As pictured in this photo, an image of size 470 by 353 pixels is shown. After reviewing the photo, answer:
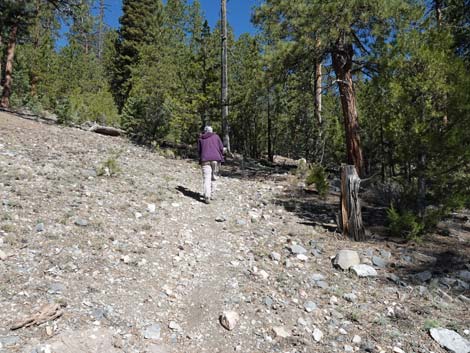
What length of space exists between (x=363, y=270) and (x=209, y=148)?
15.6ft

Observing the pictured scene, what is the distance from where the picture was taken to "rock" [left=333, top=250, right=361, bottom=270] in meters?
5.38

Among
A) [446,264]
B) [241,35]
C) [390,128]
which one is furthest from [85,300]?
[241,35]

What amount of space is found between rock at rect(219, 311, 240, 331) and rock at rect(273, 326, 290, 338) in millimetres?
469

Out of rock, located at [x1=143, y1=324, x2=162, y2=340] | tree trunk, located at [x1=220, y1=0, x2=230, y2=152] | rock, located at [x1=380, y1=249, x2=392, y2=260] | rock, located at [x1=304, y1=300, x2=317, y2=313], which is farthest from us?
tree trunk, located at [x1=220, y1=0, x2=230, y2=152]

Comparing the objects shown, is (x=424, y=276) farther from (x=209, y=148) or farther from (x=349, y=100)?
(x=349, y=100)

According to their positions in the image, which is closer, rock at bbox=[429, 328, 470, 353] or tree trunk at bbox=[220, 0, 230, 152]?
rock at bbox=[429, 328, 470, 353]

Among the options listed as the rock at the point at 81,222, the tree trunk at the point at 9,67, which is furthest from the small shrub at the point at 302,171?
the tree trunk at the point at 9,67

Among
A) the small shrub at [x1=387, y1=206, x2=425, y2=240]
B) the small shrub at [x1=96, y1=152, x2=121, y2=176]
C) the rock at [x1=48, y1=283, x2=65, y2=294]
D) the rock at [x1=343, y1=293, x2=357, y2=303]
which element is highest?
the small shrub at [x1=96, y1=152, x2=121, y2=176]

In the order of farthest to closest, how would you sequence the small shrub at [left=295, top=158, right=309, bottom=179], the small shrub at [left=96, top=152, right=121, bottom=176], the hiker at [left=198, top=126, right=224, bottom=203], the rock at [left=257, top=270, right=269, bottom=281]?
the small shrub at [left=295, top=158, right=309, bottom=179], the small shrub at [left=96, top=152, right=121, bottom=176], the hiker at [left=198, top=126, right=224, bottom=203], the rock at [left=257, top=270, right=269, bottom=281]

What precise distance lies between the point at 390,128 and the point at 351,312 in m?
4.04

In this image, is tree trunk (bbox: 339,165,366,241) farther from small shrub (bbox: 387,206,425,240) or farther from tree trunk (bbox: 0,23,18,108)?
tree trunk (bbox: 0,23,18,108)

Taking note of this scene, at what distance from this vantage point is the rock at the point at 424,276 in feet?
16.7

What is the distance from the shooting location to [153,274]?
4770mm

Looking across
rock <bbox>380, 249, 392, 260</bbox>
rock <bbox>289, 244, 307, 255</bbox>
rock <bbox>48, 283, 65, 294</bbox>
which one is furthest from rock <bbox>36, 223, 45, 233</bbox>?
rock <bbox>380, 249, 392, 260</bbox>
